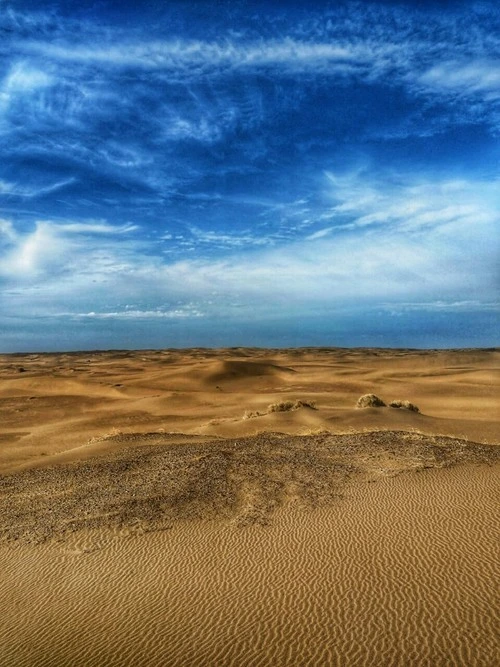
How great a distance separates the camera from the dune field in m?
6.30

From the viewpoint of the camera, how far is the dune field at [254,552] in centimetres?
630

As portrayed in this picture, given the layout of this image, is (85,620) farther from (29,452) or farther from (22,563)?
(29,452)

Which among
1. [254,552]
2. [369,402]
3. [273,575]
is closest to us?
[273,575]

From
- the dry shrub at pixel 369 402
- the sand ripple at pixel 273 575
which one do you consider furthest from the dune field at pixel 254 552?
the dry shrub at pixel 369 402

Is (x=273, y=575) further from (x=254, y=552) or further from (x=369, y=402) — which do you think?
(x=369, y=402)

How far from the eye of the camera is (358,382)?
1718 inches

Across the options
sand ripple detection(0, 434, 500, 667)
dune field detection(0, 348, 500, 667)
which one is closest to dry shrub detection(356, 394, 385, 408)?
dune field detection(0, 348, 500, 667)

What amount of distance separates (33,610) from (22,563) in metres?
1.87

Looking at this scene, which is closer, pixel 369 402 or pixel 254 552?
pixel 254 552

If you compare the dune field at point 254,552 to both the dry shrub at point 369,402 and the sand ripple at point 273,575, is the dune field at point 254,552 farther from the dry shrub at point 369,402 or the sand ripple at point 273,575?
the dry shrub at point 369,402

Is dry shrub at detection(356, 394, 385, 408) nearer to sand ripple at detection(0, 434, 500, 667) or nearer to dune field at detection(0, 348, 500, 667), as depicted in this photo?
dune field at detection(0, 348, 500, 667)

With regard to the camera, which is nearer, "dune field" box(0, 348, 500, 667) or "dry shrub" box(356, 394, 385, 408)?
"dune field" box(0, 348, 500, 667)

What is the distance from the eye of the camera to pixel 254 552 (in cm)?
891

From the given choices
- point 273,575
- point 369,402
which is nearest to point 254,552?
point 273,575
